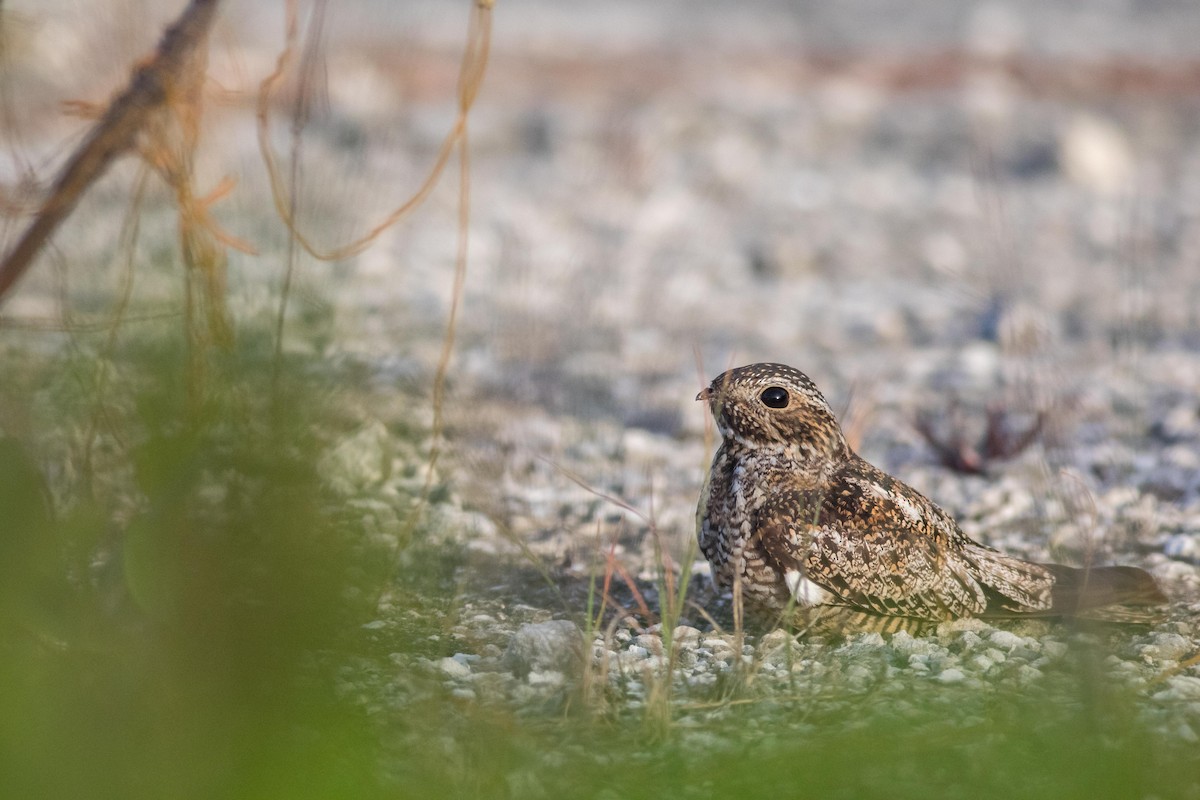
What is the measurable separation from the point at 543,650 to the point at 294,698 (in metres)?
1.05

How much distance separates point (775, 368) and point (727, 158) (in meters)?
6.41

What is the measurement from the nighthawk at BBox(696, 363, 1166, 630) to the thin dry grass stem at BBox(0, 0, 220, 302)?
1692 millimetres

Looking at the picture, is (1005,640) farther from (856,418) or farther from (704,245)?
(704,245)

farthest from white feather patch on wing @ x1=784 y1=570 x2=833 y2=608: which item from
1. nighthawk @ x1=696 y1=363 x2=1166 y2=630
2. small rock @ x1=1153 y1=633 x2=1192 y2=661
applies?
small rock @ x1=1153 y1=633 x2=1192 y2=661

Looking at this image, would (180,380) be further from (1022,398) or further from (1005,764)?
(1022,398)

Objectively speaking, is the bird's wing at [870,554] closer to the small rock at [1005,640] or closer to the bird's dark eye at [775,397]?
the small rock at [1005,640]

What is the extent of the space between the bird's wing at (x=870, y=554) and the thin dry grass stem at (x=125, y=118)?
6.38 ft

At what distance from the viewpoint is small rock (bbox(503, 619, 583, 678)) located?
127 inches

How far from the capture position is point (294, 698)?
2.28 m

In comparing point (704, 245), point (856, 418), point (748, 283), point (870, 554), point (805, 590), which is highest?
point (704, 245)

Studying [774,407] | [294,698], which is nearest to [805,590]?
[774,407]

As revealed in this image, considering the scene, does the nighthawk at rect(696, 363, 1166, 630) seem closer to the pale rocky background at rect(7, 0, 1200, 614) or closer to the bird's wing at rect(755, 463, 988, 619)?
the bird's wing at rect(755, 463, 988, 619)

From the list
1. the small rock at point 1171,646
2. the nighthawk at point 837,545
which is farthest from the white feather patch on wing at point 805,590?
the small rock at point 1171,646

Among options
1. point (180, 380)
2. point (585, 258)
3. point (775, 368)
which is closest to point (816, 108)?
point (585, 258)
